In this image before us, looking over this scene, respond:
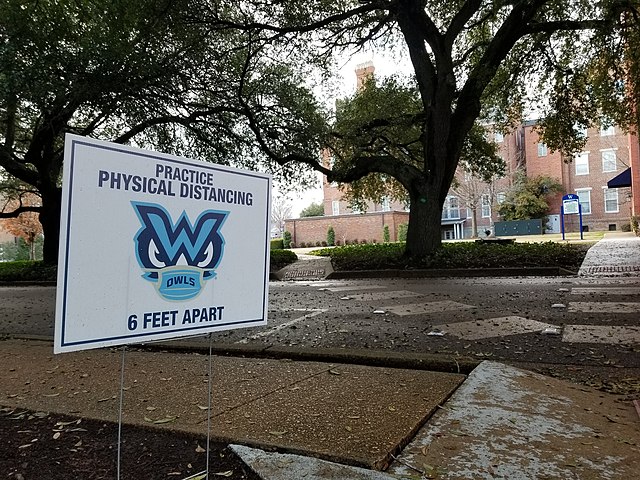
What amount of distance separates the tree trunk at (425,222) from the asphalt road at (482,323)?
3.54m

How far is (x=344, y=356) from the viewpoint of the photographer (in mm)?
4164

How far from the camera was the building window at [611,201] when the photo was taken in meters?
35.5

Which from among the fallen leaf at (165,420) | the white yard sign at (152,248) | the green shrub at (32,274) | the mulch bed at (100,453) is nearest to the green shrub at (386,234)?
the green shrub at (32,274)

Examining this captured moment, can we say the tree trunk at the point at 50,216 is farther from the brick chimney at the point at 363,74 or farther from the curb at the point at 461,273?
the brick chimney at the point at 363,74

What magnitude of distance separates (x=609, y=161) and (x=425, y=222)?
31182mm

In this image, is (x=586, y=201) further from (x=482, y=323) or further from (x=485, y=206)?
(x=482, y=323)

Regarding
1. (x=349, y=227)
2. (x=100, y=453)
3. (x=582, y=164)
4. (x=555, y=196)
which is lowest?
(x=100, y=453)

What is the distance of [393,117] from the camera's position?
46.0 ft

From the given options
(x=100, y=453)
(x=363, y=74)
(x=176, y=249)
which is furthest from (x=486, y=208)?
(x=176, y=249)

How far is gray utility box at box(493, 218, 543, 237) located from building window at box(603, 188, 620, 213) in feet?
17.7

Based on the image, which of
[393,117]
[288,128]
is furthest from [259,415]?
[393,117]

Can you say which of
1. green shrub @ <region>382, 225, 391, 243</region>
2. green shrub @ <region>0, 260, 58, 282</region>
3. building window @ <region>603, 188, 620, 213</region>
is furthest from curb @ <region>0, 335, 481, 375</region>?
building window @ <region>603, 188, 620, 213</region>

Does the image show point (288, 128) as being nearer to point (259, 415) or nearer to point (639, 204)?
point (259, 415)

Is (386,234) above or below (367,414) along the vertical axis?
above
